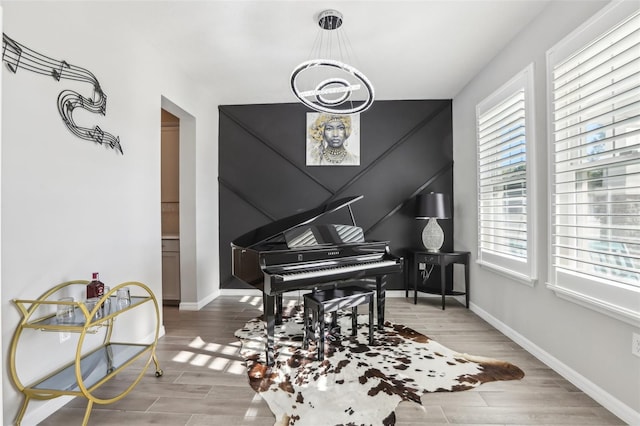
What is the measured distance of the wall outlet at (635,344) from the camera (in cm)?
177

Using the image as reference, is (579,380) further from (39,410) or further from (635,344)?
(39,410)

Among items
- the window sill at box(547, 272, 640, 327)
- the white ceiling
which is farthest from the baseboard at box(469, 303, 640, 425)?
the white ceiling

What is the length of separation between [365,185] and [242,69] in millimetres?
2204

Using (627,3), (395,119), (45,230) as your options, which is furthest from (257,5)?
(395,119)

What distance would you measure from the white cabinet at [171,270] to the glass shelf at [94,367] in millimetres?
1828

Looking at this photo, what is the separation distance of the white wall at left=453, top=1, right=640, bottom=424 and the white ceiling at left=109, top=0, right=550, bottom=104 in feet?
0.77

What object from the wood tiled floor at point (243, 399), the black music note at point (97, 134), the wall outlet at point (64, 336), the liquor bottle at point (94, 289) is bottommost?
the wood tiled floor at point (243, 399)

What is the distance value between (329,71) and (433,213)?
2.14 m

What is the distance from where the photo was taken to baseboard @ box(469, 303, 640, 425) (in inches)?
72.2

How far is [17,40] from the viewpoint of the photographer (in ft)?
5.86

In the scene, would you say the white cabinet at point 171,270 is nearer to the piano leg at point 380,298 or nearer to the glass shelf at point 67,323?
the glass shelf at point 67,323

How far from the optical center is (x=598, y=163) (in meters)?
2.05

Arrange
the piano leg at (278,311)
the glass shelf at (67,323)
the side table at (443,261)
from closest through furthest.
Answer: the glass shelf at (67,323) < the piano leg at (278,311) < the side table at (443,261)

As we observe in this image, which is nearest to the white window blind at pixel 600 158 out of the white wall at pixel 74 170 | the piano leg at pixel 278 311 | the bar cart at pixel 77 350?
the piano leg at pixel 278 311
